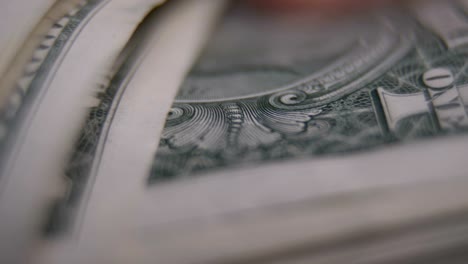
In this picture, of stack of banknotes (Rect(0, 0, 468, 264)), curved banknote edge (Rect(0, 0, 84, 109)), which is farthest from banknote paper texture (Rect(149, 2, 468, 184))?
curved banknote edge (Rect(0, 0, 84, 109))

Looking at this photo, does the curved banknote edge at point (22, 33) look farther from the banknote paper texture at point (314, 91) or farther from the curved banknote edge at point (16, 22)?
the banknote paper texture at point (314, 91)

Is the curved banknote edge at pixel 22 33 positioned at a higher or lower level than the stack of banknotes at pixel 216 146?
higher

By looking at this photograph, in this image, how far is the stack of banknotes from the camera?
1.03ft

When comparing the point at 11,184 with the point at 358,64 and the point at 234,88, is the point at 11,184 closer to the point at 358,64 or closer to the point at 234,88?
the point at 234,88

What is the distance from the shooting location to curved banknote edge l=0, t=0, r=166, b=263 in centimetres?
31

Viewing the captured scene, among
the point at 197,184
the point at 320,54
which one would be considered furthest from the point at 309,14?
the point at 197,184

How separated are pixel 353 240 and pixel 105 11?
1.13 ft

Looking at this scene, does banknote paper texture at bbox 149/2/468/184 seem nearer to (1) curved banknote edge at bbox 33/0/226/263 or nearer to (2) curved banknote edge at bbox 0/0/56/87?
(1) curved banknote edge at bbox 33/0/226/263

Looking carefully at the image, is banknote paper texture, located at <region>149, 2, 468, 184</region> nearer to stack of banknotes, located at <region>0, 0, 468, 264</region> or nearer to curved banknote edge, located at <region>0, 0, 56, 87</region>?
stack of banknotes, located at <region>0, 0, 468, 264</region>

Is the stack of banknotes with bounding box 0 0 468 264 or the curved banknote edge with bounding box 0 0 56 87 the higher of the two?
the curved banknote edge with bounding box 0 0 56 87

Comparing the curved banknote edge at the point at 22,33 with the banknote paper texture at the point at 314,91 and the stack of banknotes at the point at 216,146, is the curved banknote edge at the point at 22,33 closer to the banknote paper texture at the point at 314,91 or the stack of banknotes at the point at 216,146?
the stack of banknotes at the point at 216,146

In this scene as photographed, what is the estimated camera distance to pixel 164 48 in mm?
490

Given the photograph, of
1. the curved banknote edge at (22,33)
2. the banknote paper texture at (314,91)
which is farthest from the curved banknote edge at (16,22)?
the banknote paper texture at (314,91)

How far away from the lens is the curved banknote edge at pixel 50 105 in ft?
1.02
